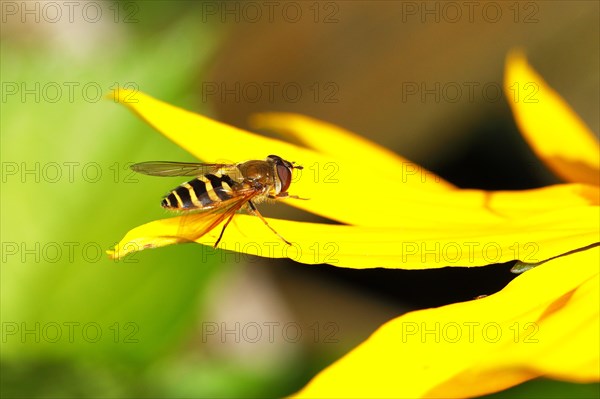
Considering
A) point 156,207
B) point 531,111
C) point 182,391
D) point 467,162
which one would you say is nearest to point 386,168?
point 531,111

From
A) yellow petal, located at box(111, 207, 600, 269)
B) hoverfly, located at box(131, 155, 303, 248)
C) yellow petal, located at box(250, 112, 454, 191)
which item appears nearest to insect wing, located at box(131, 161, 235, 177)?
hoverfly, located at box(131, 155, 303, 248)

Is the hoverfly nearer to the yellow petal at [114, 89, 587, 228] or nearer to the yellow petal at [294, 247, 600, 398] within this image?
the yellow petal at [114, 89, 587, 228]

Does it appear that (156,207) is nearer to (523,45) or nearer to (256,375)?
(256,375)

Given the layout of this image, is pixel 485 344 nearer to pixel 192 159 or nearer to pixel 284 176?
pixel 284 176

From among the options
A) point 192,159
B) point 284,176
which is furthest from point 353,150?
point 192,159

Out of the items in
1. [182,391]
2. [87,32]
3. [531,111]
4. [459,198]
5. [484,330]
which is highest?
[87,32]

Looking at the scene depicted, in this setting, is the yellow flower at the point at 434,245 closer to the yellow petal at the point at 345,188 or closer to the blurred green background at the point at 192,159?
the yellow petal at the point at 345,188

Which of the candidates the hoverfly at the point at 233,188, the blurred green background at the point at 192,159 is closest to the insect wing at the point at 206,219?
the hoverfly at the point at 233,188
